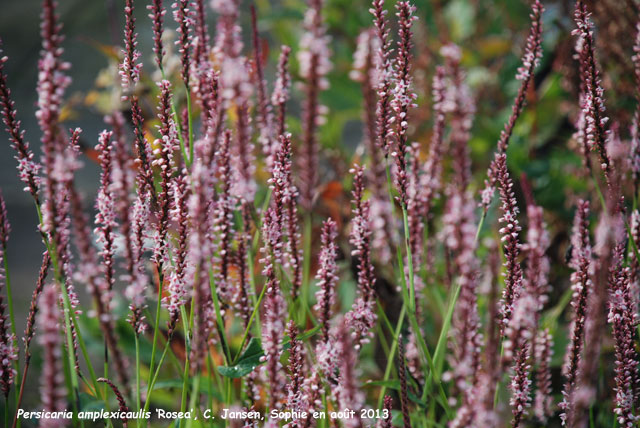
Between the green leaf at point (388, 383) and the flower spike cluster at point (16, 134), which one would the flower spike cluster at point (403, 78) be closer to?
the green leaf at point (388, 383)

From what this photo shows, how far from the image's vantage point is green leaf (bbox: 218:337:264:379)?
0.92 meters

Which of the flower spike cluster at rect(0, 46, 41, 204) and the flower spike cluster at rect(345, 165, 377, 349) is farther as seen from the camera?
the flower spike cluster at rect(345, 165, 377, 349)

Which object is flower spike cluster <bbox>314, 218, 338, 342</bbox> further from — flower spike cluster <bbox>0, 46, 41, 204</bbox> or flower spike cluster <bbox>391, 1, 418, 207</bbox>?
flower spike cluster <bbox>0, 46, 41, 204</bbox>

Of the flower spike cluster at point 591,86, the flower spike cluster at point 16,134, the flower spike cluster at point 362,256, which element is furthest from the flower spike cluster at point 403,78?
the flower spike cluster at point 16,134

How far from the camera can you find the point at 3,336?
903mm

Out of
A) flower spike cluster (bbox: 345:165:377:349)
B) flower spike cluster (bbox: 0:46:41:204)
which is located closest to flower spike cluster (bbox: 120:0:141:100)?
flower spike cluster (bbox: 0:46:41:204)

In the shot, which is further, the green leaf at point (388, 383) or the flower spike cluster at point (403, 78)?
the green leaf at point (388, 383)

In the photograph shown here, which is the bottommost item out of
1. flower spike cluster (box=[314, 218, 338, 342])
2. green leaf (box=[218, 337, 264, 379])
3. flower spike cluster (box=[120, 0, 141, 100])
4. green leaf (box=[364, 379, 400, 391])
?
green leaf (box=[364, 379, 400, 391])

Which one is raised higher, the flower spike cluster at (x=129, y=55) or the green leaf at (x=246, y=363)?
the flower spike cluster at (x=129, y=55)

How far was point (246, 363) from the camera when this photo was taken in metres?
0.96

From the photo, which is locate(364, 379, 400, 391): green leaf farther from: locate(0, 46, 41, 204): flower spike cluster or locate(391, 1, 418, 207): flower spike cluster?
locate(0, 46, 41, 204): flower spike cluster

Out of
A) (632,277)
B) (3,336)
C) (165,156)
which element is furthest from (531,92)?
(3,336)

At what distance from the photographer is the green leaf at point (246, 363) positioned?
3.02ft

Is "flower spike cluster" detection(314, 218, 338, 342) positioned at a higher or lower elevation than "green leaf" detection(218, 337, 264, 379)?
higher
